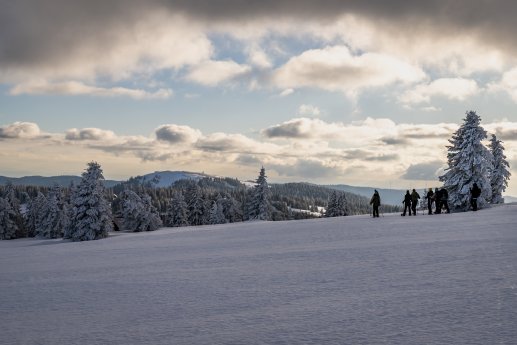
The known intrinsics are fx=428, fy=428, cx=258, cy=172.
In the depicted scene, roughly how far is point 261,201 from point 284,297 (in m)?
66.0

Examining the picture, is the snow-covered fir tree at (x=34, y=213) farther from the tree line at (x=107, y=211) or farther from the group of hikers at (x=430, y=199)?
the group of hikers at (x=430, y=199)

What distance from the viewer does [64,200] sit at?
292 feet

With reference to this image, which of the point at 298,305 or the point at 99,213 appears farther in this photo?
the point at 99,213

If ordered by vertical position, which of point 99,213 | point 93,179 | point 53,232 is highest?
point 93,179

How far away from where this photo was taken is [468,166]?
41719 millimetres

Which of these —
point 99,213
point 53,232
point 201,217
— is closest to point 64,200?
point 53,232

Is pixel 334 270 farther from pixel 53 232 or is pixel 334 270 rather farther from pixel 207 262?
pixel 53 232

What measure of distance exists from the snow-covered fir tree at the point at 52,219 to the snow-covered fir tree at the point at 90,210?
29918 millimetres

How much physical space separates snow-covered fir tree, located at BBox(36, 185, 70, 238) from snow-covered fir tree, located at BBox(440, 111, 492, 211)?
64879mm

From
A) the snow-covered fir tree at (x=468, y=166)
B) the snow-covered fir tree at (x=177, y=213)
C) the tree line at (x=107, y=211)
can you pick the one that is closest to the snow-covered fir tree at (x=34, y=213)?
the tree line at (x=107, y=211)

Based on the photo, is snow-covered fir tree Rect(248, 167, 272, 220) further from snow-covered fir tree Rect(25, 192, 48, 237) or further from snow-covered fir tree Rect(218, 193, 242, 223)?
snow-covered fir tree Rect(25, 192, 48, 237)

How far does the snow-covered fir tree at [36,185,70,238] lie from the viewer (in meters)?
79.4

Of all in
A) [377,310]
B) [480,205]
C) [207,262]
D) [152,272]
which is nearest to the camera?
[377,310]

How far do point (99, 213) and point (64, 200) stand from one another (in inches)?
1706
